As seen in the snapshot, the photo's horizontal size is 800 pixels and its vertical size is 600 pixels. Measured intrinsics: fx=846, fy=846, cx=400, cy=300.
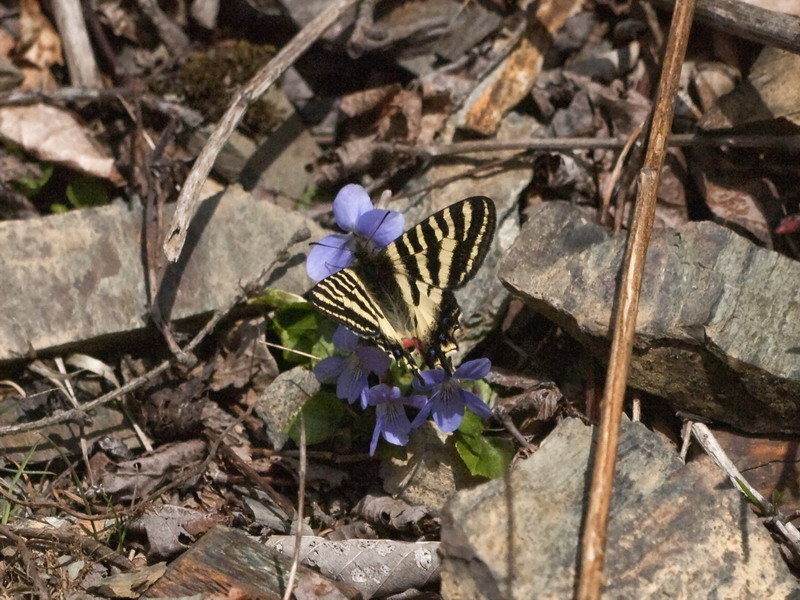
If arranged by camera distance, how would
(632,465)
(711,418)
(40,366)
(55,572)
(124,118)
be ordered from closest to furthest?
(632,465), (55,572), (711,418), (40,366), (124,118)

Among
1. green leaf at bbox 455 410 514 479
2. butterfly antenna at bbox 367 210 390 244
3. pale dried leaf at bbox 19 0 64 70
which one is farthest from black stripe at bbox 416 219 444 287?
pale dried leaf at bbox 19 0 64 70

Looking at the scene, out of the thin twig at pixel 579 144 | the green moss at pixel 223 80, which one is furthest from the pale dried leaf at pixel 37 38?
the thin twig at pixel 579 144

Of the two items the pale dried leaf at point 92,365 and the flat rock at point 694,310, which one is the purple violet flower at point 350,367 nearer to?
the flat rock at point 694,310

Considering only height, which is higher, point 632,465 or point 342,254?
point 342,254

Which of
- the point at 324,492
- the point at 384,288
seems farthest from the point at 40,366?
the point at 384,288

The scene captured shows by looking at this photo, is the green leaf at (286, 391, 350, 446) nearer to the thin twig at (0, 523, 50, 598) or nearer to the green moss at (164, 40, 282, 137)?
the thin twig at (0, 523, 50, 598)

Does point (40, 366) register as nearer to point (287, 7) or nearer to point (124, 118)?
point (124, 118)

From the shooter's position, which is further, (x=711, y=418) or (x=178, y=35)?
(x=178, y=35)
